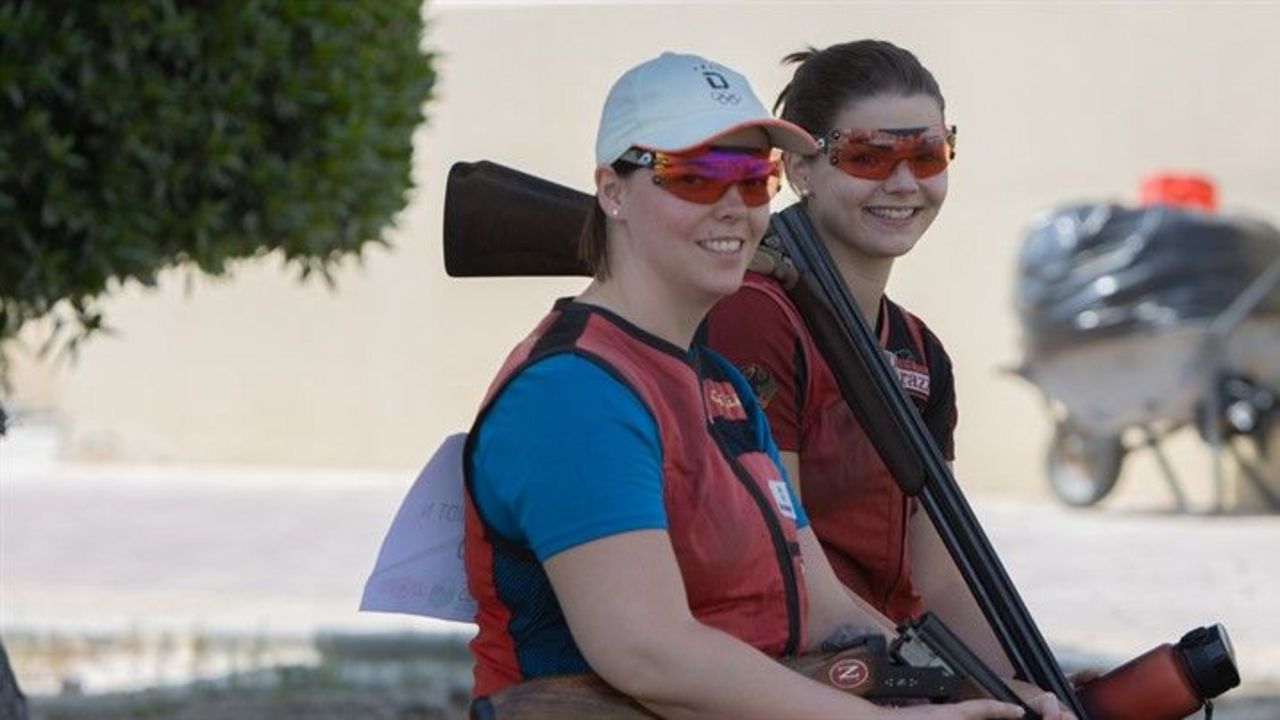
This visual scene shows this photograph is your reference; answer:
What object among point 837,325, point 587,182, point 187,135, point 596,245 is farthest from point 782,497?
point 587,182

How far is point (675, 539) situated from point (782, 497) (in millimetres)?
198

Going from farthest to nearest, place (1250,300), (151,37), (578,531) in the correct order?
1. (1250,300)
2. (151,37)
3. (578,531)

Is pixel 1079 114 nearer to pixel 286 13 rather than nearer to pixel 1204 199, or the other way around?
pixel 1204 199

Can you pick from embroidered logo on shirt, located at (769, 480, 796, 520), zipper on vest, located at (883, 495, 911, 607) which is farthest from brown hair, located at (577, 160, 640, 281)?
zipper on vest, located at (883, 495, 911, 607)

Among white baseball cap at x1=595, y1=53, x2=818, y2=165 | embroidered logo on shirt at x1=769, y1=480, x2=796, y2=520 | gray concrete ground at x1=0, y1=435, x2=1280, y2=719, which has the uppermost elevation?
white baseball cap at x1=595, y1=53, x2=818, y2=165

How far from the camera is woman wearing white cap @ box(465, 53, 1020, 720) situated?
2.62 metres

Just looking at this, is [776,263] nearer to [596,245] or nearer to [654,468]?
[596,245]

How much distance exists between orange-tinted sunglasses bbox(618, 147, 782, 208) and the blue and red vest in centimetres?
16

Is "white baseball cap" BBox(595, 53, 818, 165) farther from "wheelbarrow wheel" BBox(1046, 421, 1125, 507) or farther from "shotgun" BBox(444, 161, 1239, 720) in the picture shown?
Answer: "wheelbarrow wheel" BBox(1046, 421, 1125, 507)

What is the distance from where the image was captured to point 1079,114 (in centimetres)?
1316

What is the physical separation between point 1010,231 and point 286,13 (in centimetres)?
804

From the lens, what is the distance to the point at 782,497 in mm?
2887

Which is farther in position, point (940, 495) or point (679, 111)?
point (940, 495)

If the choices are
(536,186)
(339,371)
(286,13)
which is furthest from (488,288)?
(536,186)
